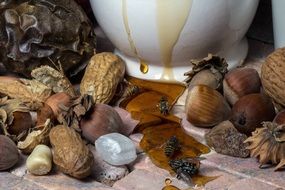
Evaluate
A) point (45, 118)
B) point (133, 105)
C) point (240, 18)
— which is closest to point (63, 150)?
point (45, 118)

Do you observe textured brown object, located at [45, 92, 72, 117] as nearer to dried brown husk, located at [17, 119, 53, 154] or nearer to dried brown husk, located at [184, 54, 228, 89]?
dried brown husk, located at [17, 119, 53, 154]

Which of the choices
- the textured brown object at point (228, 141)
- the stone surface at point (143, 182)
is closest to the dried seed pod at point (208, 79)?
the textured brown object at point (228, 141)

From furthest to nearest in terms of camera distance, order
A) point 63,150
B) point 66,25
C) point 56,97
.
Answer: point 66,25
point 56,97
point 63,150

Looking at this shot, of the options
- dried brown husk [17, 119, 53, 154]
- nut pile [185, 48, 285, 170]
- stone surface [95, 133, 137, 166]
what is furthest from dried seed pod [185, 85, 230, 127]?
dried brown husk [17, 119, 53, 154]

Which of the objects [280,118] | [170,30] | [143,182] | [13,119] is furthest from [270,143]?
[13,119]

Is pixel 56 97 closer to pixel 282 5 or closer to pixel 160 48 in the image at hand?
pixel 160 48

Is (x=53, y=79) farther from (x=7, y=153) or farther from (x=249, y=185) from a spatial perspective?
(x=249, y=185)
